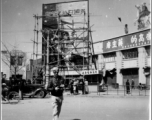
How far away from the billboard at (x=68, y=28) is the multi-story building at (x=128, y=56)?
3.69 meters

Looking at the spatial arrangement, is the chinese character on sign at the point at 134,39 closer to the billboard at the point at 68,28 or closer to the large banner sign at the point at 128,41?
the large banner sign at the point at 128,41

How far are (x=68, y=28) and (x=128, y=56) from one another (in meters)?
8.35

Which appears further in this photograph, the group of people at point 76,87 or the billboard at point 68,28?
the billboard at point 68,28

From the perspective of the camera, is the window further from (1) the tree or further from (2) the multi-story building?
(1) the tree

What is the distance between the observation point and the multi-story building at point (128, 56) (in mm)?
19766

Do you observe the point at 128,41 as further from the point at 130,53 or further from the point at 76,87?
the point at 76,87

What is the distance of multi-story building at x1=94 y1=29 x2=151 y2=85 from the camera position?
19766 millimetres

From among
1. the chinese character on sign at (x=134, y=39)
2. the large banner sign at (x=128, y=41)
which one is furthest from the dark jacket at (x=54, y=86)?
the chinese character on sign at (x=134, y=39)

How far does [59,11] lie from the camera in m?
23.0

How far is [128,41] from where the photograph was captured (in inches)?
855

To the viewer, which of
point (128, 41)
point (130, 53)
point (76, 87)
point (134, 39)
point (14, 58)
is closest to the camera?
point (76, 87)

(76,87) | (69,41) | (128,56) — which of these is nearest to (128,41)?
(128,56)

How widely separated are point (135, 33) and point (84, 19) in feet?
20.7

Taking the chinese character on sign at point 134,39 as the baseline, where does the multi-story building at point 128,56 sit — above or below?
below
